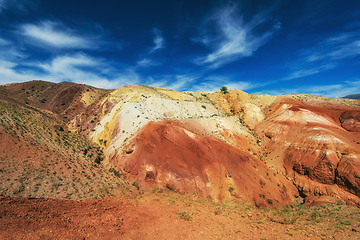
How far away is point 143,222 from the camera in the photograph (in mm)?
10281

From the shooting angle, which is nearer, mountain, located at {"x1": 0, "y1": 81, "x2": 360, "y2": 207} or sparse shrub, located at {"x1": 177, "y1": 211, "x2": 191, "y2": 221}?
sparse shrub, located at {"x1": 177, "y1": 211, "x2": 191, "y2": 221}

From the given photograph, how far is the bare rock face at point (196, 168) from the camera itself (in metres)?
17.6

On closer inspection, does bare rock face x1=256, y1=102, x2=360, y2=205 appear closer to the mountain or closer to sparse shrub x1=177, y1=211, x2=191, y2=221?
the mountain

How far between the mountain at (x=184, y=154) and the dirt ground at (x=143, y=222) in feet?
9.23

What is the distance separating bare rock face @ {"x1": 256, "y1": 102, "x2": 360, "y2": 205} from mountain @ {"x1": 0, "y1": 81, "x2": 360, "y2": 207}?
109 millimetres

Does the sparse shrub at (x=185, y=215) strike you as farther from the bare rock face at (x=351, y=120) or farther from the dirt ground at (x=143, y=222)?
the bare rock face at (x=351, y=120)

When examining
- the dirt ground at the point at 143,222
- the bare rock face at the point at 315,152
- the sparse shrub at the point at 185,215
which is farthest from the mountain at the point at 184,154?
the sparse shrub at the point at 185,215

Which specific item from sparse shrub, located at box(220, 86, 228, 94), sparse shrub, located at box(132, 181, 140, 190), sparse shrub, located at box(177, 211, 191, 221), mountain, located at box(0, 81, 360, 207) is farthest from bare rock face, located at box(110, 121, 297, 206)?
sparse shrub, located at box(220, 86, 228, 94)

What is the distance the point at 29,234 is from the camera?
7.09 metres

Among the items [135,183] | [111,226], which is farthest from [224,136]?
[111,226]

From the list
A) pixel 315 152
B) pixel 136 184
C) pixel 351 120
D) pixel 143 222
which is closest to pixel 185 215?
pixel 143 222

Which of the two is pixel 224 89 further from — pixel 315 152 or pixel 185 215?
pixel 185 215

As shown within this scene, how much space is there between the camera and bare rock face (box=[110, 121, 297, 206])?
1756cm

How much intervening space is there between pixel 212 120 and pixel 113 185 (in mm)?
21512
